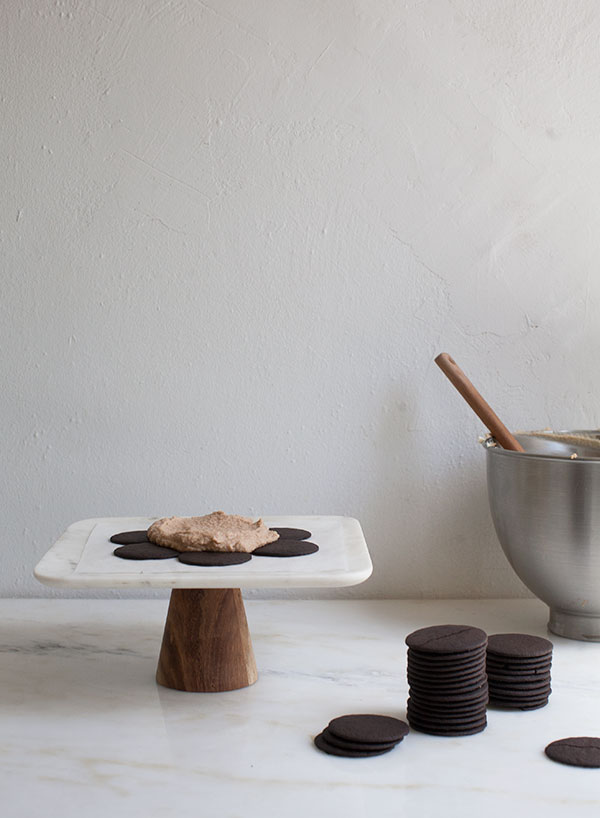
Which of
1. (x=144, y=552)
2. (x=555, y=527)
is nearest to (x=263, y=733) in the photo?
(x=144, y=552)

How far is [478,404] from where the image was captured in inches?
37.0

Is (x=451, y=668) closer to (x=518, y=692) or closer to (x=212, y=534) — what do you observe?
(x=518, y=692)

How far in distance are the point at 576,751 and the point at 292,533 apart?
1.01 feet

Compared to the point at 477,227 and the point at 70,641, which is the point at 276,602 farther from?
the point at 477,227

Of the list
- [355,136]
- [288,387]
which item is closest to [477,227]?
[355,136]

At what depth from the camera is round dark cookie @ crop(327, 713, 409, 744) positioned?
0.66m

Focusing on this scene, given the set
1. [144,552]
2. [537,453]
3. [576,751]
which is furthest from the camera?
[537,453]

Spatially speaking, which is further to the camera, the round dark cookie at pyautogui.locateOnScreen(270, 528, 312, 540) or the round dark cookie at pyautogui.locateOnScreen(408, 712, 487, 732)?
the round dark cookie at pyautogui.locateOnScreen(270, 528, 312, 540)

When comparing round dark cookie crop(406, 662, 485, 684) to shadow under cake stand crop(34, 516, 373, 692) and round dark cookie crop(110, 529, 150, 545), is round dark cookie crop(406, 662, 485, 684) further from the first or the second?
round dark cookie crop(110, 529, 150, 545)

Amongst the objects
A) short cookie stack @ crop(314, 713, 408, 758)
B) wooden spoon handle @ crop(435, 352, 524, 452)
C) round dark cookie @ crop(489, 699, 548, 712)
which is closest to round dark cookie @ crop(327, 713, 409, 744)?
short cookie stack @ crop(314, 713, 408, 758)

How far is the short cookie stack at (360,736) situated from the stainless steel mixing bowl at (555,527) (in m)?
0.27

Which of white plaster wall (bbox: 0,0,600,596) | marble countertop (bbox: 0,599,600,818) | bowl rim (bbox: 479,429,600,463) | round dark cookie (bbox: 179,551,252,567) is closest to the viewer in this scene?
marble countertop (bbox: 0,599,600,818)

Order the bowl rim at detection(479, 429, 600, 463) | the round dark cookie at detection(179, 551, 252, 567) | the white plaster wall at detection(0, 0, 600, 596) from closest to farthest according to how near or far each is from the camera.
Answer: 1. the round dark cookie at detection(179, 551, 252, 567)
2. the bowl rim at detection(479, 429, 600, 463)
3. the white plaster wall at detection(0, 0, 600, 596)

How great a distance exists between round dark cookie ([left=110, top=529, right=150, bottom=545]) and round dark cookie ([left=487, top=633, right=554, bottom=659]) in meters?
0.31
